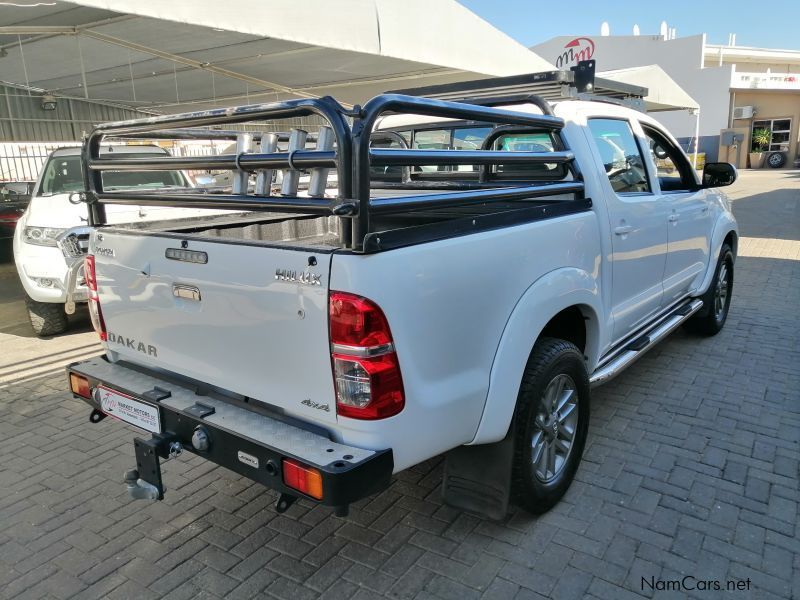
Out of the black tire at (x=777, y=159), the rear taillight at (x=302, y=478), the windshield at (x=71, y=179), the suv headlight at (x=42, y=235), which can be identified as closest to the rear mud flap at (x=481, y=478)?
the rear taillight at (x=302, y=478)

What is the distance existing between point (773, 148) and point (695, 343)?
35336 millimetres

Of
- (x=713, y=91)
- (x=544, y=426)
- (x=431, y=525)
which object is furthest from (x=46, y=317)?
(x=713, y=91)

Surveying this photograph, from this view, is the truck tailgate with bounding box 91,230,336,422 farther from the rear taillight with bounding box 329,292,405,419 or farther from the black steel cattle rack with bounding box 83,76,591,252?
the black steel cattle rack with bounding box 83,76,591,252

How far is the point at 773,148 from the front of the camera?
113 feet

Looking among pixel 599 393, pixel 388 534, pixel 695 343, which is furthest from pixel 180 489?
pixel 695 343

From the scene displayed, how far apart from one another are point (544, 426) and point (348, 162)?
5.16 ft

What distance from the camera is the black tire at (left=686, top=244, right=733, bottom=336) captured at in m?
5.20

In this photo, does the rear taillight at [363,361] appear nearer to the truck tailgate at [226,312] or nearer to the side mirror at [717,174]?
the truck tailgate at [226,312]

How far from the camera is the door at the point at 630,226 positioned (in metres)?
3.41

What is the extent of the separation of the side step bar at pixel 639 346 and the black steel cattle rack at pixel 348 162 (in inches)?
37.1

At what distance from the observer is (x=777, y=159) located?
3281 centimetres

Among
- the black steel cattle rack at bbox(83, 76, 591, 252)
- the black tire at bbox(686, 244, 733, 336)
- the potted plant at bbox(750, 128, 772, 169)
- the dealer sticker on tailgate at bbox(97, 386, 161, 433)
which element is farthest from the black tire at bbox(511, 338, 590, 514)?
the potted plant at bbox(750, 128, 772, 169)

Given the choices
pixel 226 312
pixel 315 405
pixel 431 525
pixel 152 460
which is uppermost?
pixel 226 312

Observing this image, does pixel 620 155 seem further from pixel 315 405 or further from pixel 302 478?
pixel 302 478
